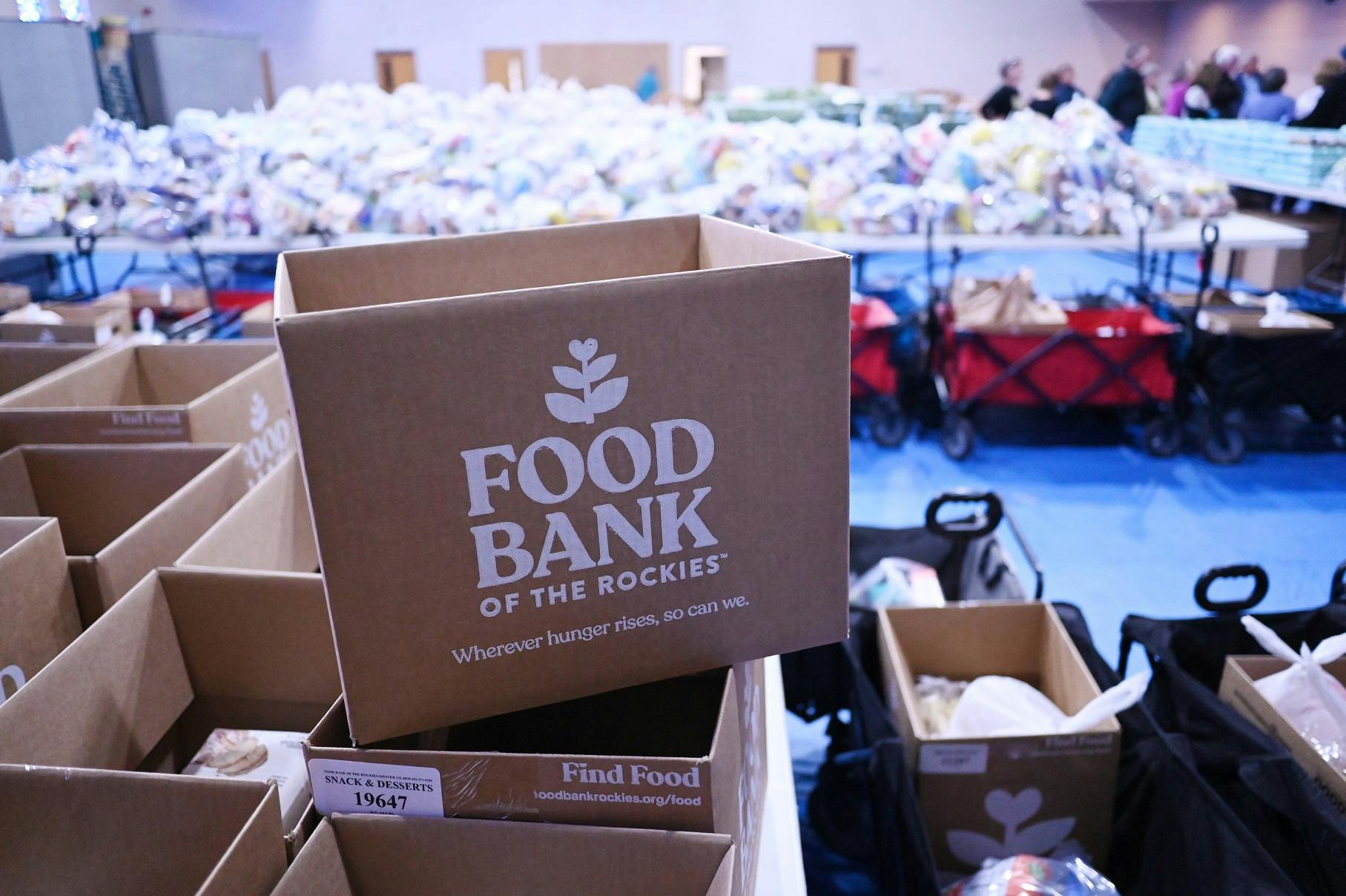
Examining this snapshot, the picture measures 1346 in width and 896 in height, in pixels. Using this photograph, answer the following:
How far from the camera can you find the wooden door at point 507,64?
41.4 ft

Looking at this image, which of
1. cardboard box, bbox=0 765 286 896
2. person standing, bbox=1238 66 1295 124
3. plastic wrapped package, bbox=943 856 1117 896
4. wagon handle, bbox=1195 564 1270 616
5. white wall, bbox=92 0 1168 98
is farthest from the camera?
white wall, bbox=92 0 1168 98

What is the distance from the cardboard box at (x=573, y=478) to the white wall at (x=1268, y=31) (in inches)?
484

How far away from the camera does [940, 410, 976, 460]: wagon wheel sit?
3.70 m

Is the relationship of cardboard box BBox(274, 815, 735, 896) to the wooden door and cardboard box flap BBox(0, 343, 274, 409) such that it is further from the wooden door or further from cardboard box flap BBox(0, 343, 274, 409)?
the wooden door

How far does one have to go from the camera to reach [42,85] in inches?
261

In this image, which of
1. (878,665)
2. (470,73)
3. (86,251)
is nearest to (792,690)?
(878,665)

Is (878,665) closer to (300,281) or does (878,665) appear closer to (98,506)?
(300,281)

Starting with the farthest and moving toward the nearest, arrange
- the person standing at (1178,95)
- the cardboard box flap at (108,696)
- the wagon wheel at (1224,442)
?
the person standing at (1178,95)
the wagon wheel at (1224,442)
the cardboard box flap at (108,696)

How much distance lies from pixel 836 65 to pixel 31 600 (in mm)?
13186

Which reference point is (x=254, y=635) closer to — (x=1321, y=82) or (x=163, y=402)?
(x=163, y=402)

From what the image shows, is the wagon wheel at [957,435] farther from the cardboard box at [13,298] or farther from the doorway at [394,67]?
the doorway at [394,67]

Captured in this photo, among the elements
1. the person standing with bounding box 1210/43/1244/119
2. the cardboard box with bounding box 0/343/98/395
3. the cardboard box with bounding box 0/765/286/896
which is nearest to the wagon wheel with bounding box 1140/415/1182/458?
the cardboard box with bounding box 0/343/98/395

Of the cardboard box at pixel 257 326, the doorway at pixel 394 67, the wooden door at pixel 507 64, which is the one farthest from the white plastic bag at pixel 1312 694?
Answer: the doorway at pixel 394 67

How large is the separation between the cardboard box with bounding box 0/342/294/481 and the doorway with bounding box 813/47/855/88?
12124mm
